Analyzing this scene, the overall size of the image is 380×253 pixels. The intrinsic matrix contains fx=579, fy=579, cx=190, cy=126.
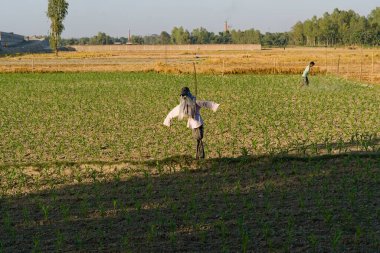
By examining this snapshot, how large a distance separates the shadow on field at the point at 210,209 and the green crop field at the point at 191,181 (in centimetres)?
2

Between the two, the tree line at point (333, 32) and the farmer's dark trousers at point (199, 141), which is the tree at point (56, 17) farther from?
the farmer's dark trousers at point (199, 141)

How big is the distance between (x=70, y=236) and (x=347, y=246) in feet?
12.2

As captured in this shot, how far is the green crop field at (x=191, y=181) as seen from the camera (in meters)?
7.91

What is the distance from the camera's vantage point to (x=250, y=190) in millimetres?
10430

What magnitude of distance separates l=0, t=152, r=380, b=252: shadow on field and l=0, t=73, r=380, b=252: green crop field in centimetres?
2

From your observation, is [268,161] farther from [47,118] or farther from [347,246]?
[47,118]

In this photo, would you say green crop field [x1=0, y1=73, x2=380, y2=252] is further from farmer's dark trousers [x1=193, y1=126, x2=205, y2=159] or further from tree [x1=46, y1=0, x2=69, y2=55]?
tree [x1=46, y1=0, x2=69, y2=55]

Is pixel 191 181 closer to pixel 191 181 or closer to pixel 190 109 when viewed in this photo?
pixel 191 181

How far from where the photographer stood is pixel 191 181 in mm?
11164

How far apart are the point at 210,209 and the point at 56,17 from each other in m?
92.6

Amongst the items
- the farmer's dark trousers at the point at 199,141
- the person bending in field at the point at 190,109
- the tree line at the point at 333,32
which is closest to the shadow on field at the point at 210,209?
the farmer's dark trousers at the point at 199,141

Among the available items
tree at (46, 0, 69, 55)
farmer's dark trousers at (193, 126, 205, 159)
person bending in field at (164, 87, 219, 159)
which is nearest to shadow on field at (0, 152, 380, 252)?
farmer's dark trousers at (193, 126, 205, 159)

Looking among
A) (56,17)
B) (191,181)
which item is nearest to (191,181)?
(191,181)

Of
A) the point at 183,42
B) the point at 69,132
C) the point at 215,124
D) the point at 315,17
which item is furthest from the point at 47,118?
the point at 183,42
